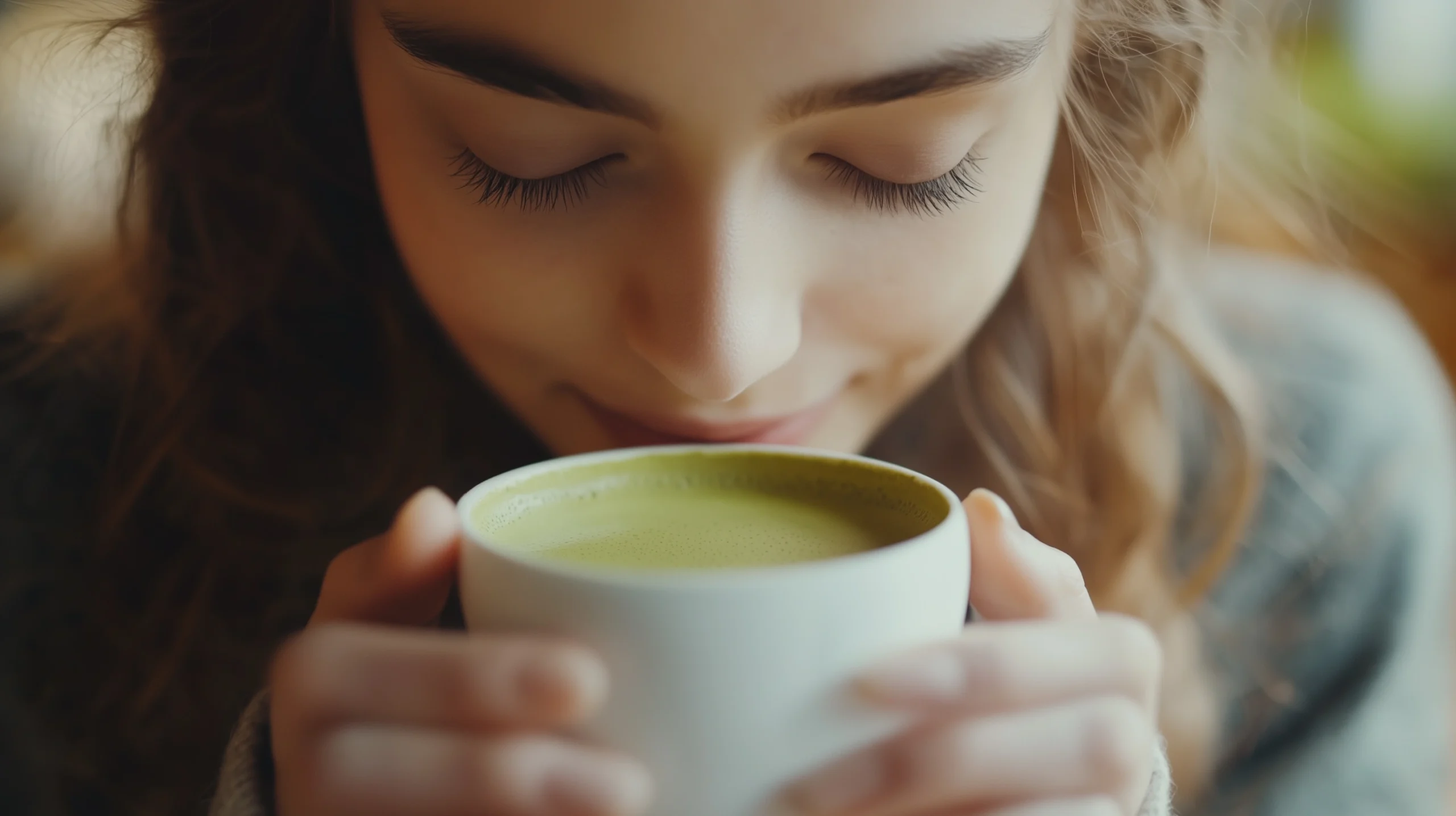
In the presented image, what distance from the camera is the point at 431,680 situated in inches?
22.1

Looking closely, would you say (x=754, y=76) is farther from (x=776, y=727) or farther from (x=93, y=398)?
(x=93, y=398)

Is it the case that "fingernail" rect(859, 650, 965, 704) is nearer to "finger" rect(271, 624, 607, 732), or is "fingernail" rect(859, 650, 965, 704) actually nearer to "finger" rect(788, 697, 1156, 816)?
"finger" rect(788, 697, 1156, 816)

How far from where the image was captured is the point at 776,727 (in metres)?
0.50

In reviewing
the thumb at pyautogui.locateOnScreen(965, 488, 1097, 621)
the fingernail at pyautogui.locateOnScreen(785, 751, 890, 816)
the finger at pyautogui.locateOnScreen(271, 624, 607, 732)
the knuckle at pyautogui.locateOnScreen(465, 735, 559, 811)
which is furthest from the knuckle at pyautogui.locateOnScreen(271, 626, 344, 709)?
the thumb at pyautogui.locateOnScreen(965, 488, 1097, 621)

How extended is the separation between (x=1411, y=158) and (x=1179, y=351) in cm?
140

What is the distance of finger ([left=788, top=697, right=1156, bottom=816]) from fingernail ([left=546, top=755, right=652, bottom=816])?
7 cm

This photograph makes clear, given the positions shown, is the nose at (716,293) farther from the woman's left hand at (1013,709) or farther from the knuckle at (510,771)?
the knuckle at (510,771)

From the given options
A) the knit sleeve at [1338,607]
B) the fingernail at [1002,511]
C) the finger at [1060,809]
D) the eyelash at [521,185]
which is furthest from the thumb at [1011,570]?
the knit sleeve at [1338,607]

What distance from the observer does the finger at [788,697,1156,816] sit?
520mm

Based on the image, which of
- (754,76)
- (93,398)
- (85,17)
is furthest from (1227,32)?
(93,398)

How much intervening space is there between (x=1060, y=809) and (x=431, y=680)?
1.09 ft

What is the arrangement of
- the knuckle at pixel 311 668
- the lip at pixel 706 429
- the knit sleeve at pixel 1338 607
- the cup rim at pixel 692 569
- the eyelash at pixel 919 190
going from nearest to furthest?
the cup rim at pixel 692 569
the knuckle at pixel 311 668
the eyelash at pixel 919 190
the lip at pixel 706 429
the knit sleeve at pixel 1338 607

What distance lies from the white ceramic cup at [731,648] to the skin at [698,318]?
0.05 ft

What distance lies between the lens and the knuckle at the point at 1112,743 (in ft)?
1.96
